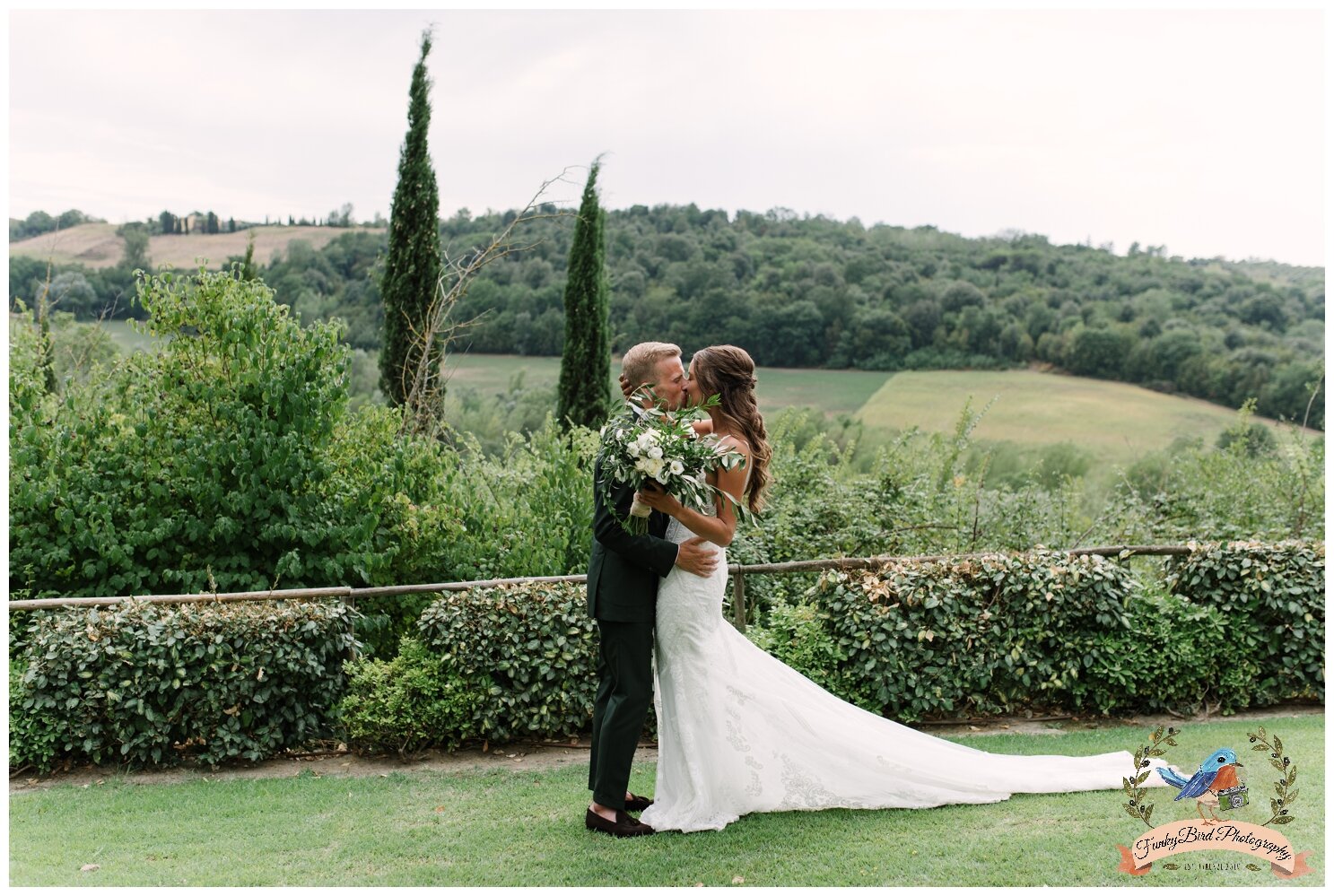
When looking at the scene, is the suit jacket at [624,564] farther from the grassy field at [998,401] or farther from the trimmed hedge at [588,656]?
the grassy field at [998,401]

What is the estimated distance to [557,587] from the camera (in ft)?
18.6

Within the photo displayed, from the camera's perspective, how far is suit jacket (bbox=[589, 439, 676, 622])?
3.88 metres

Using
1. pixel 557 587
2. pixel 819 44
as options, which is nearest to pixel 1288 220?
pixel 819 44

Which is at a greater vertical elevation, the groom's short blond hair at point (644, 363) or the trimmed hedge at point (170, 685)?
the groom's short blond hair at point (644, 363)

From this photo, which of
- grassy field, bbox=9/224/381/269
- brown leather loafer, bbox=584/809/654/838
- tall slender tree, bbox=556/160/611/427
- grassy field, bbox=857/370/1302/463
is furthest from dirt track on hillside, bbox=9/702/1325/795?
grassy field, bbox=9/224/381/269

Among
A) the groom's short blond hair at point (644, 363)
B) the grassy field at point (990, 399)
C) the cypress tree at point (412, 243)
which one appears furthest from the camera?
the grassy field at point (990, 399)

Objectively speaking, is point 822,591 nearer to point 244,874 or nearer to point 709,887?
point 709,887

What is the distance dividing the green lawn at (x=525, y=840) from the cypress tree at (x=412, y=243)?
6997mm

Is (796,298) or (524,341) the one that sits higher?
A: (796,298)

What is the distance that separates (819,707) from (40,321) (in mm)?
7290

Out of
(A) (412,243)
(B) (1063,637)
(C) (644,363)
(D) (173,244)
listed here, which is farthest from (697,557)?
(D) (173,244)

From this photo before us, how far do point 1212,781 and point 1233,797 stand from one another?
97mm

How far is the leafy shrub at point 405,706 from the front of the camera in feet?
17.2

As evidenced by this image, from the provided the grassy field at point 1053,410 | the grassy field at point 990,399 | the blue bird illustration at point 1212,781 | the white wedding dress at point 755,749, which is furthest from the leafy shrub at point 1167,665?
the grassy field at point 1053,410
